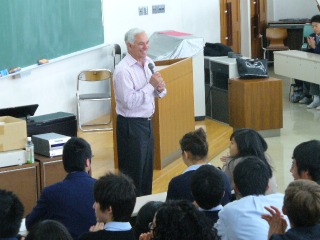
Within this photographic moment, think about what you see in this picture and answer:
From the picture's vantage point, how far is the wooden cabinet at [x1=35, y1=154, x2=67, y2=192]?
5.80 meters

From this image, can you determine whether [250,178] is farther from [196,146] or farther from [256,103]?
[256,103]

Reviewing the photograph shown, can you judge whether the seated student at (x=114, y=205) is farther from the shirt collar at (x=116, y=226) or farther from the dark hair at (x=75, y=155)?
the dark hair at (x=75, y=155)

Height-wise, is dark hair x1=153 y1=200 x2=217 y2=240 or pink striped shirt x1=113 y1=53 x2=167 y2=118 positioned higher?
pink striped shirt x1=113 y1=53 x2=167 y2=118

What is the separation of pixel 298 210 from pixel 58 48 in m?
6.24

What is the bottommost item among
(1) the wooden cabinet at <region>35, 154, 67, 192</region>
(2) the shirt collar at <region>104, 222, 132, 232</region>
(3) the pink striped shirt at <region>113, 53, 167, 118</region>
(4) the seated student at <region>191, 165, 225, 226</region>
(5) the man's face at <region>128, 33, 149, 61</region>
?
(1) the wooden cabinet at <region>35, 154, 67, 192</region>

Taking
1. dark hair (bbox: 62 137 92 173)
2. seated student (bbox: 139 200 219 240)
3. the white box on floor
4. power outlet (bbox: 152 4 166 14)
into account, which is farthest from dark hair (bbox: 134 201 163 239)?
power outlet (bbox: 152 4 166 14)

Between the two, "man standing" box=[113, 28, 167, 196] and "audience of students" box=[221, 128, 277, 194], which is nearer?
"audience of students" box=[221, 128, 277, 194]

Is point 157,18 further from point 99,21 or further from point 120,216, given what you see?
point 120,216

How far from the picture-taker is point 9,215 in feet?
10.9

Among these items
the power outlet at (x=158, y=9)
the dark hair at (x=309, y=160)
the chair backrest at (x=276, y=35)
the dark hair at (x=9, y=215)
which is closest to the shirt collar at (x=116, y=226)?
the dark hair at (x=9, y=215)

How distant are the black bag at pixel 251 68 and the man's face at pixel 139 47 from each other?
3.39m

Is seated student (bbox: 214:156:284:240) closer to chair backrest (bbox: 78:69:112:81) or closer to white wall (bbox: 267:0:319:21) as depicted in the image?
chair backrest (bbox: 78:69:112:81)

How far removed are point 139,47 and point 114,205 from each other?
2776mm

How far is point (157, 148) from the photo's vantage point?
307 inches
